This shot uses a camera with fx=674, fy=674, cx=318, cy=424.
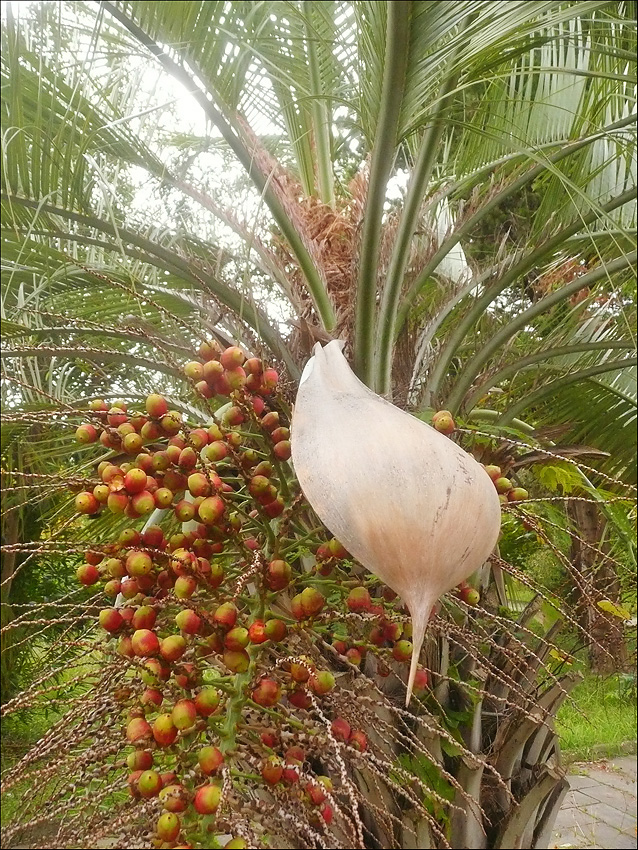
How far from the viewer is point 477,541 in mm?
519

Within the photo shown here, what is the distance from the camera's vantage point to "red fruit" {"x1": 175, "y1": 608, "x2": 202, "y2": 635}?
1.78ft

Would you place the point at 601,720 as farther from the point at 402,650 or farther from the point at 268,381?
the point at 268,381

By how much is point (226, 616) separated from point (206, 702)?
7 centimetres

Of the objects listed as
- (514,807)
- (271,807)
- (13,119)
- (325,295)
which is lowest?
(514,807)

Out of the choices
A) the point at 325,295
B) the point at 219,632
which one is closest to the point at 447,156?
the point at 325,295

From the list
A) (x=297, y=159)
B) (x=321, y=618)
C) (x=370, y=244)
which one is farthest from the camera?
(x=297, y=159)

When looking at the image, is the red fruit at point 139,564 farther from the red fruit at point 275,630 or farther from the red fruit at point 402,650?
the red fruit at point 402,650

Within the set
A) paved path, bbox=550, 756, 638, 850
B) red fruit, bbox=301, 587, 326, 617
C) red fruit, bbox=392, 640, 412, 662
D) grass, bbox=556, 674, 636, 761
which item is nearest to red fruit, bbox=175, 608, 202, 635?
red fruit, bbox=301, 587, 326, 617

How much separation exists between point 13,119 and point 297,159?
521 millimetres

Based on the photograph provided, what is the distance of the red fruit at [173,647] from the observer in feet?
1.76

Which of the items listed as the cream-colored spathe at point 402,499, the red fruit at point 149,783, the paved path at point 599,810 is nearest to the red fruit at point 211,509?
the cream-colored spathe at point 402,499

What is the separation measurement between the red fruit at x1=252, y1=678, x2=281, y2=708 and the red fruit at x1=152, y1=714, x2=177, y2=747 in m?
0.08

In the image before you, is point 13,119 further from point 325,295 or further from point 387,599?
point 387,599

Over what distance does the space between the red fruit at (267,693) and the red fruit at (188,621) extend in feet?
0.25
